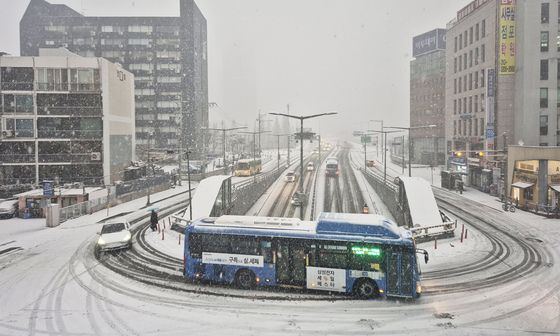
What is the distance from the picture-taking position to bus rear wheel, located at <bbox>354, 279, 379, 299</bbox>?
60.5 feet

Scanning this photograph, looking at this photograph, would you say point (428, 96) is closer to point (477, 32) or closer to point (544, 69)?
point (477, 32)

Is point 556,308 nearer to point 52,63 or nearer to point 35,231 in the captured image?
point 35,231

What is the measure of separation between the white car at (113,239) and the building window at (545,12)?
4643 centimetres

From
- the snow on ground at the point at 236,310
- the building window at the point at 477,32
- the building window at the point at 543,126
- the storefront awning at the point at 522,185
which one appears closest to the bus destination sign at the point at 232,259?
the snow on ground at the point at 236,310

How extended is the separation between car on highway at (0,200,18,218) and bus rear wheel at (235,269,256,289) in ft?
102

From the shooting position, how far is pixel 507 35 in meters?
50.2

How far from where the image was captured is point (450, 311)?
17141 millimetres

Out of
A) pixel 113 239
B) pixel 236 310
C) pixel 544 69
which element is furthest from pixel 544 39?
pixel 236 310

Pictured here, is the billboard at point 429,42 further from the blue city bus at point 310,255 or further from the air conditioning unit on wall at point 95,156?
the blue city bus at point 310,255

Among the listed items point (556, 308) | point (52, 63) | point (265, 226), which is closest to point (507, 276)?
point (556, 308)

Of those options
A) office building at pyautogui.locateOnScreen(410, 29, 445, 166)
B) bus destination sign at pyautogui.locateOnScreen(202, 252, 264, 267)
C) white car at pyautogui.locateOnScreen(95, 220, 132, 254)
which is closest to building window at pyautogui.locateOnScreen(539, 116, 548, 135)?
bus destination sign at pyautogui.locateOnScreen(202, 252, 264, 267)

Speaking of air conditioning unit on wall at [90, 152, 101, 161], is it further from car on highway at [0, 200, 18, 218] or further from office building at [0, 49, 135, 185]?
car on highway at [0, 200, 18, 218]

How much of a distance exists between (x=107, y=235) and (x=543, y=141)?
46.3 metres

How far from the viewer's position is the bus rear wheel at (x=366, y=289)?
726 inches
